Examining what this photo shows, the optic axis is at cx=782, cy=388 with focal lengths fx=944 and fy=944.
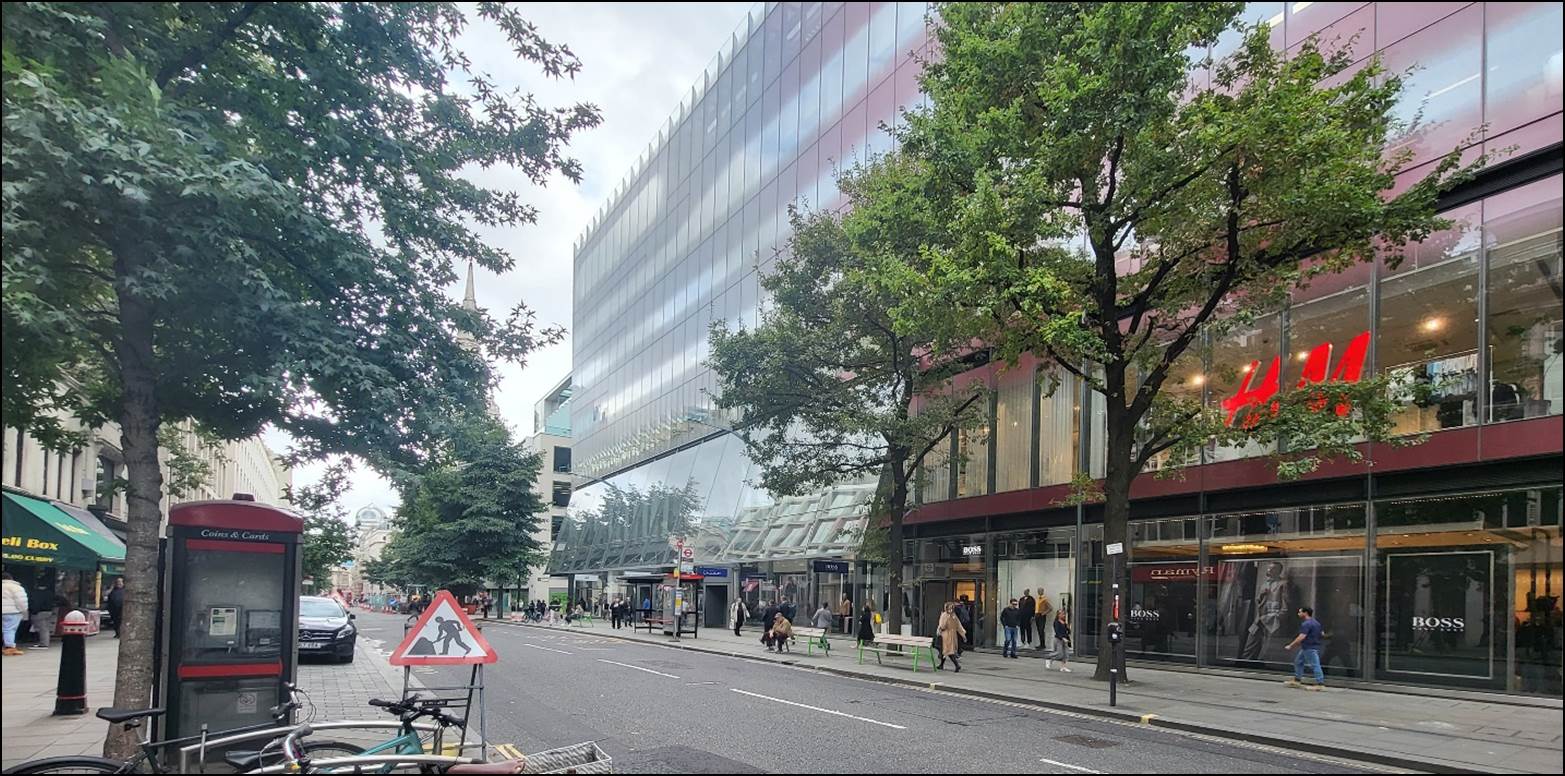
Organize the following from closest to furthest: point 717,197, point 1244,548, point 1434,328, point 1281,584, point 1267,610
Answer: point 1434,328 → point 1281,584 → point 1267,610 → point 1244,548 → point 717,197

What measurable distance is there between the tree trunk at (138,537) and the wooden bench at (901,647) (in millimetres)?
15135

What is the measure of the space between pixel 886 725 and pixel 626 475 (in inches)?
1920

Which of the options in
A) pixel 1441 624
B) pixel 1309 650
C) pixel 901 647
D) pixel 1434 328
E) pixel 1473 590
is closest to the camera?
pixel 1473 590

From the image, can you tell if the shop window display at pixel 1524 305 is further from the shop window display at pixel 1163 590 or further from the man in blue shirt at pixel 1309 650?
the shop window display at pixel 1163 590

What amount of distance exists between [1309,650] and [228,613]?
16.8m

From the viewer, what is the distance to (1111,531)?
53.1 feet

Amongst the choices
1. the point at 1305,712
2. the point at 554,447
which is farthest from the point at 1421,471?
the point at 554,447

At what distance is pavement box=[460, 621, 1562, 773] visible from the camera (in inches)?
396

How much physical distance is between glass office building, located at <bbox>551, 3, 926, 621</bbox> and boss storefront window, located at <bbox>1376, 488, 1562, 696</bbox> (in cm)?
1517

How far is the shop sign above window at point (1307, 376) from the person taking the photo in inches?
636

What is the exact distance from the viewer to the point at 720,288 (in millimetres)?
45500

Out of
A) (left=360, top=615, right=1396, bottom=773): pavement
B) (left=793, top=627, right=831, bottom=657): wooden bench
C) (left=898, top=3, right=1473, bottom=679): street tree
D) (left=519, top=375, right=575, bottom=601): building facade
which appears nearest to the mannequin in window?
(left=898, top=3, right=1473, bottom=679): street tree

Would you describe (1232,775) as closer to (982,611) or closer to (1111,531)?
(1111,531)

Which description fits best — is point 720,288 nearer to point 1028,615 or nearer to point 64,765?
point 1028,615
